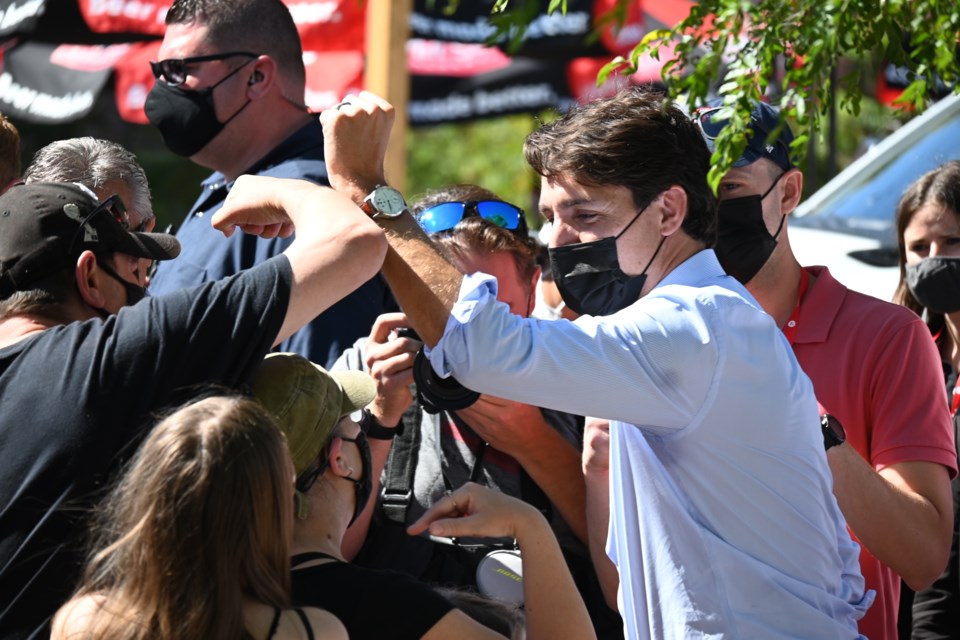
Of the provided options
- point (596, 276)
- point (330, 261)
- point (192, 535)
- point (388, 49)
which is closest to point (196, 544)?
point (192, 535)

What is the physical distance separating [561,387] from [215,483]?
63 cm

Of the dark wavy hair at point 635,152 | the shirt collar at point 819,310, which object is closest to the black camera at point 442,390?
the dark wavy hair at point 635,152

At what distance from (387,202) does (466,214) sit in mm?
1102

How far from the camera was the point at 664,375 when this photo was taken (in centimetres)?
217

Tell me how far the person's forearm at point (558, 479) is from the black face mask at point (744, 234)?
66 centimetres

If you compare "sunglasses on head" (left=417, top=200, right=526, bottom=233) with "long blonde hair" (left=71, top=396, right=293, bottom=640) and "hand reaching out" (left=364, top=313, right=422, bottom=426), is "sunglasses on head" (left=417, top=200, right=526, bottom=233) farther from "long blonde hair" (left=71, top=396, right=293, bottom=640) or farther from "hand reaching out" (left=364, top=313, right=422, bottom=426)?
"long blonde hair" (left=71, top=396, right=293, bottom=640)

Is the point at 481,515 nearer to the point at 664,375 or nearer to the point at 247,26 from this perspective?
the point at 664,375

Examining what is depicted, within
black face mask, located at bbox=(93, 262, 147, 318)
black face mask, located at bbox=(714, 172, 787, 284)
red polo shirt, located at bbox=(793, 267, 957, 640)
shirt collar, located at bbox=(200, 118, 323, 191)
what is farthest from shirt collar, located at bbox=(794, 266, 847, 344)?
shirt collar, located at bbox=(200, 118, 323, 191)

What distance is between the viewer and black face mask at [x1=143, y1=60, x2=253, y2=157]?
4324mm

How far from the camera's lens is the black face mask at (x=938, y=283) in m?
3.89

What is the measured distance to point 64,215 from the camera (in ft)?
7.95

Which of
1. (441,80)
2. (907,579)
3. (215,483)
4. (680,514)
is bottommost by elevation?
(441,80)

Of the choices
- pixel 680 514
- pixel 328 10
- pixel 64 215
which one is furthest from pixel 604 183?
pixel 328 10

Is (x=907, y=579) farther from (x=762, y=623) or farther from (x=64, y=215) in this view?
(x=64, y=215)
